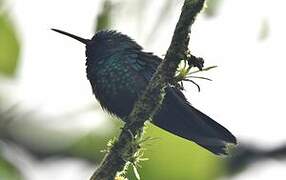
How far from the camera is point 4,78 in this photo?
2383 millimetres

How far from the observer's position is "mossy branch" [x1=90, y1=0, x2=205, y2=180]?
8.14 feet

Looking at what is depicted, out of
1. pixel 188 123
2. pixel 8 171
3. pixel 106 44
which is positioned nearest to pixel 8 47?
pixel 8 171

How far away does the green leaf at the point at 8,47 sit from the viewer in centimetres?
224

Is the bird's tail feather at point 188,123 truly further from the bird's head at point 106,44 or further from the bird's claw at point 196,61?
the bird's claw at point 196,61

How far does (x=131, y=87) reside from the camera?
4562mm

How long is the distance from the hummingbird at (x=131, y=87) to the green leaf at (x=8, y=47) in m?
1.68

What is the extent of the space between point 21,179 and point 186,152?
834 millimetres

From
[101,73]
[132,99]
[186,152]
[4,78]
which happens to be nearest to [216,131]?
[132,99]

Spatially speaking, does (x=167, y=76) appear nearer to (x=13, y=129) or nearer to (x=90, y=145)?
(x=90, y=145)

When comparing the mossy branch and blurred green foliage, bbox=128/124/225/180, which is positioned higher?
the mossy branch

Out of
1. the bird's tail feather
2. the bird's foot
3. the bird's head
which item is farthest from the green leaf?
the bird's head

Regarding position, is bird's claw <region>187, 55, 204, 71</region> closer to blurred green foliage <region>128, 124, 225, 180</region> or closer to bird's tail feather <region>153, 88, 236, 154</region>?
blurred green foliage <region>128, 124, 225, 180</region>

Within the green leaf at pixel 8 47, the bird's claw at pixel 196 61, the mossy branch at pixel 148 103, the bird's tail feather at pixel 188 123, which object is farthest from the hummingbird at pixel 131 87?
the green leaf at pixel 8 47

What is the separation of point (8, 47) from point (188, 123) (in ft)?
7.20
